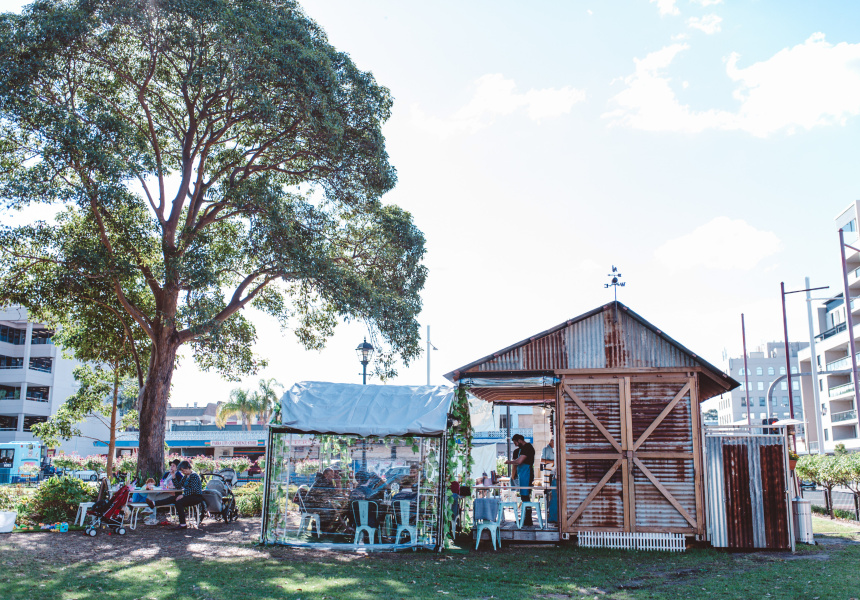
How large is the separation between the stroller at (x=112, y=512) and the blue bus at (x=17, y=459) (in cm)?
3125

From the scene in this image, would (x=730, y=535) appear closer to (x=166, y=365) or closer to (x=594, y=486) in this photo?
(x=594, y=486)

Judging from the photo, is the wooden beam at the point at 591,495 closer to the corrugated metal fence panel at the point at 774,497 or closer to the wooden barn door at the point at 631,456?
the wooden barn door at the point at 631,456

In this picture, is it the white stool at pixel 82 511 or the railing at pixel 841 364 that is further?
the railing at pixel 841 364

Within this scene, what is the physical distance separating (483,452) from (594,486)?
1319cm

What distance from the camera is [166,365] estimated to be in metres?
18.8

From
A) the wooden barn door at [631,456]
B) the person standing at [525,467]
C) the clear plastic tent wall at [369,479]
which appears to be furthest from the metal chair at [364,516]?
the wooden barn door at [631,456]

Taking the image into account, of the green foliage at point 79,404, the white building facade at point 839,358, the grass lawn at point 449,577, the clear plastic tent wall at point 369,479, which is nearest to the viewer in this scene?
the grass lawn at point 449,577

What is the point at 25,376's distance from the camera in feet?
184

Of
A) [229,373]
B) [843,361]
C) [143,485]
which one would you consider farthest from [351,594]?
[843,361]

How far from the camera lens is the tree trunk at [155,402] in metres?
18.6

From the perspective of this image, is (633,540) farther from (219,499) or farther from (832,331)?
(832,331)

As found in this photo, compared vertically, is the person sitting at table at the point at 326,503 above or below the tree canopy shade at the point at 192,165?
below

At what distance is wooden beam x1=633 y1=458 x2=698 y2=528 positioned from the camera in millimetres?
13258

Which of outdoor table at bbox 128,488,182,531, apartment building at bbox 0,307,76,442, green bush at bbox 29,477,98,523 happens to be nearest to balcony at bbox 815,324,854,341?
outdoor table at bbox 128,488,182,531
